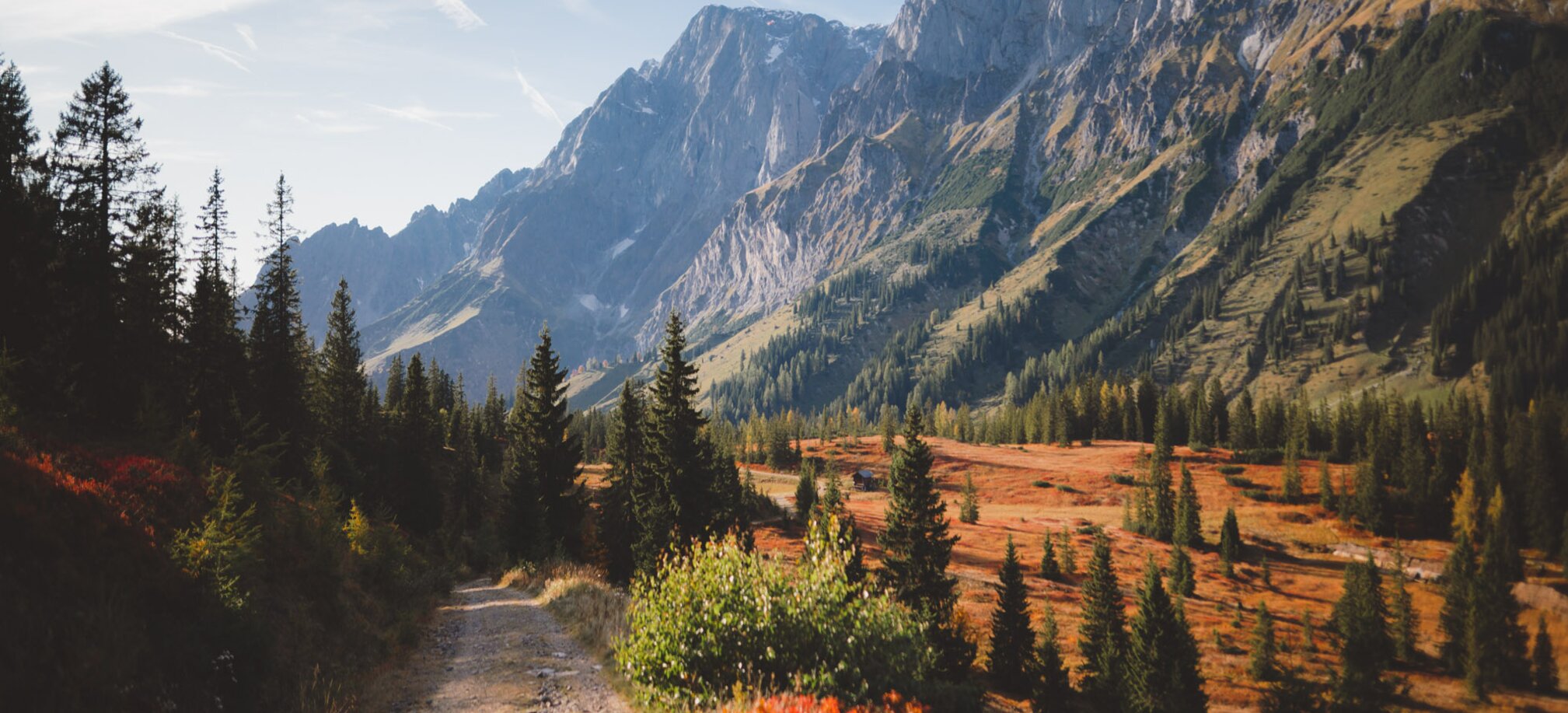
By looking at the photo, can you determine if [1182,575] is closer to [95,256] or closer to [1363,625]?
[1363,625]

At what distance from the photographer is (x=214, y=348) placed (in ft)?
127

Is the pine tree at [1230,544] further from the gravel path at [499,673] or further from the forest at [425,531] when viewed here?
the gravel path at [499,673]

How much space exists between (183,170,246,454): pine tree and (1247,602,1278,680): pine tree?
206 ft

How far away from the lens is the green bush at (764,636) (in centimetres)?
1123

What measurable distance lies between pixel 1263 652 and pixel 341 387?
7016 cm

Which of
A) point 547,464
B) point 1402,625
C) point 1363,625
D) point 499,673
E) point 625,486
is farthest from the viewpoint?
point 1402,625

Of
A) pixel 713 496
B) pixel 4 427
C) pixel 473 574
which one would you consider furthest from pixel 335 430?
pixel 4 427

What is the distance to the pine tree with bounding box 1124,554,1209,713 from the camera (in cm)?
3481

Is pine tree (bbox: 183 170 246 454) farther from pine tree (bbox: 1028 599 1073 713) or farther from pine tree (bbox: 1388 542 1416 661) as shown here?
pine tree (bbox: 1388 542 1416 661)

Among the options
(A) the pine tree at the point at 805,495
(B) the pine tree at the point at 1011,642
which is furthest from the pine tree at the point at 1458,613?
(A) the pine tree at the point at 805,495

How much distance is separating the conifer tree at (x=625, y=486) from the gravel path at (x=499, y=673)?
52.8ft

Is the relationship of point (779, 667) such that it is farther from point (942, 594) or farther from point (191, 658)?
point (942, 594)

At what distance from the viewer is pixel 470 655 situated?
62.1ft

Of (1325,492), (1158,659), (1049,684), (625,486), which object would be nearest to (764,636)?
(1049,684)
